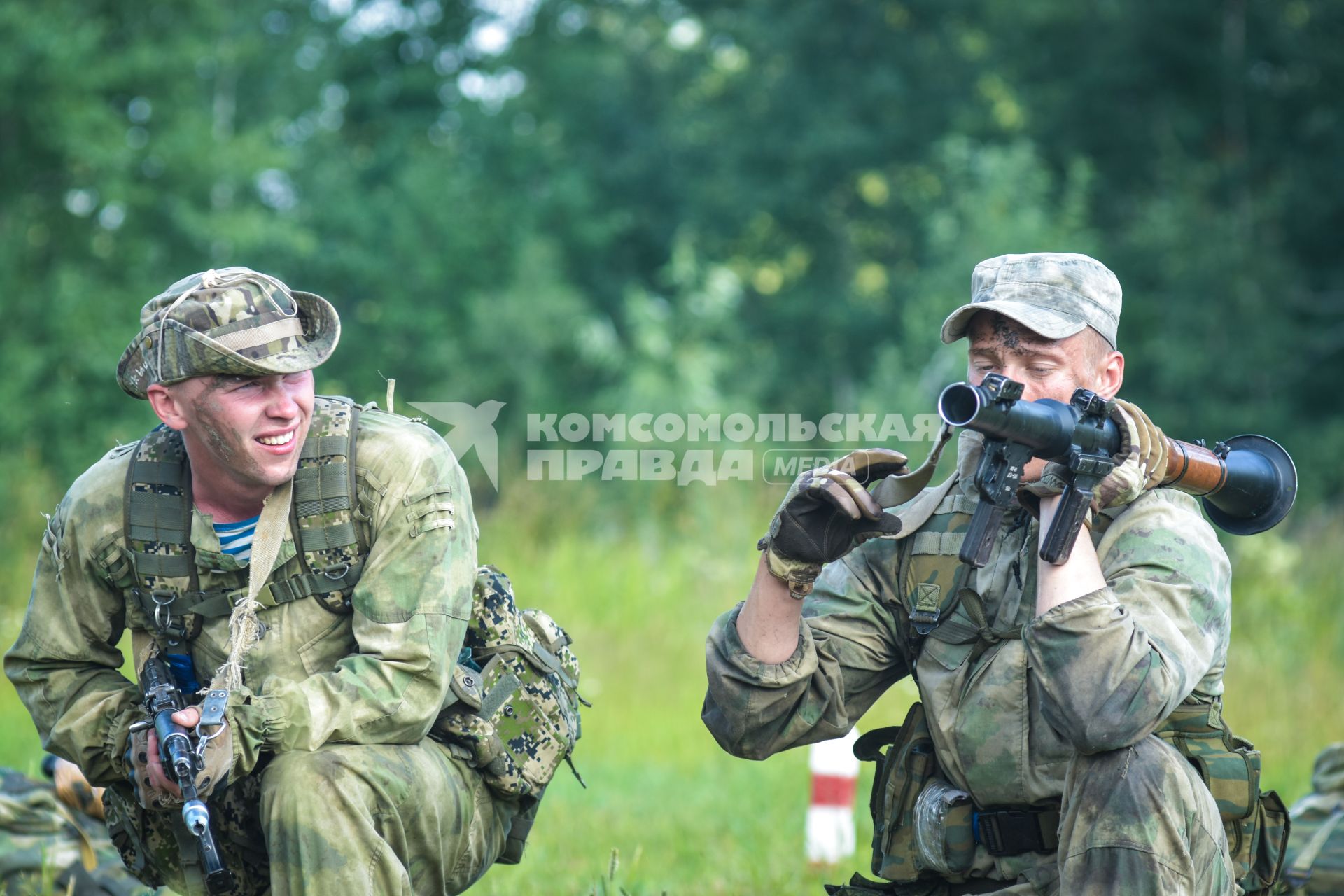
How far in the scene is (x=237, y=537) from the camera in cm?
383

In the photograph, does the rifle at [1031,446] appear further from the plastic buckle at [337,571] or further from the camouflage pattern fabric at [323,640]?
the plastic buckle at [337,571]

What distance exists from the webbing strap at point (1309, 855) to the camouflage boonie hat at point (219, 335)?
321 cm

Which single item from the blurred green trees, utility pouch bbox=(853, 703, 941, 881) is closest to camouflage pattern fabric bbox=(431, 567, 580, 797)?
utility pouch bbox=(853, 703, 941, 881)

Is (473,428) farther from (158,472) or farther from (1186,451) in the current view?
(1186,451)

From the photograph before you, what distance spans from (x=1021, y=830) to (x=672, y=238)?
25.4 meters

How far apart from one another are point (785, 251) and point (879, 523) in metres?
25.0

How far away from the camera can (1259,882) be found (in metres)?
3.65

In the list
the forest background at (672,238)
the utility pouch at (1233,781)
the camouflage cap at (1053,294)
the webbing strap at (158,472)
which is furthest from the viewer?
the forest background at (672,238)

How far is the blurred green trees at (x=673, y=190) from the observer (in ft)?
55.6

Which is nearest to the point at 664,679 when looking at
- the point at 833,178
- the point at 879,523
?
the point at 879,523

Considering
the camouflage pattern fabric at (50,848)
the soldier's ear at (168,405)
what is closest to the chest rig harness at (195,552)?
the soldier's ear at (168,405)

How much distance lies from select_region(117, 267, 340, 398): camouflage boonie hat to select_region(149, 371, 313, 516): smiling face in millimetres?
40

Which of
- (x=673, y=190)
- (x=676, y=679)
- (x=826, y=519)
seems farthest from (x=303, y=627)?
(x=673, y=190)

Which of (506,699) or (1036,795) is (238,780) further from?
(1036,795)
